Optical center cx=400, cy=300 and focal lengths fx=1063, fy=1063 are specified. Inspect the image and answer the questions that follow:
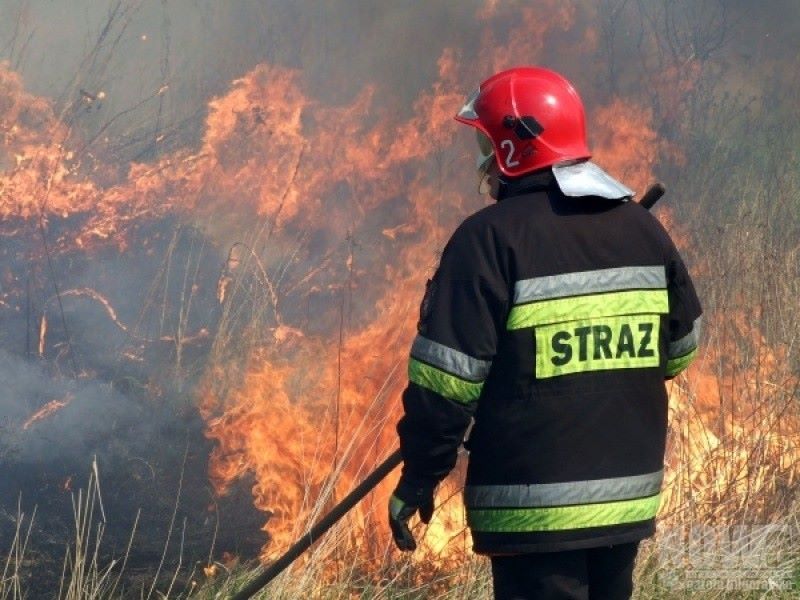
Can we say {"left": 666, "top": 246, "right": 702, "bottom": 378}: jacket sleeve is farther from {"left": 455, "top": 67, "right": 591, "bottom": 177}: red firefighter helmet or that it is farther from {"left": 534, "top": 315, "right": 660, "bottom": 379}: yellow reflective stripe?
{"left": 455, "top": 67, "right": 591, "bottom": 177}: red firefighter helmet

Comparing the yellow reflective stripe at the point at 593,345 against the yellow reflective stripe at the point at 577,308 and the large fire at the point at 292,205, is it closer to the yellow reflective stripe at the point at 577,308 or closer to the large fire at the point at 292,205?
the yellow reflective stripe at the point at 577,308

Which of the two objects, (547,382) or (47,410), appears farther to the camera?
(47,410)

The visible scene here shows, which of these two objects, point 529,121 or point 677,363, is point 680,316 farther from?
point 529,121

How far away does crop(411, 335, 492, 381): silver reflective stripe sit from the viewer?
2.52 m

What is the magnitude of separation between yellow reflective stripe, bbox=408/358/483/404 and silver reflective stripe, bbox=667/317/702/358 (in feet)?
2.21

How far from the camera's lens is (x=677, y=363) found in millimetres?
2990

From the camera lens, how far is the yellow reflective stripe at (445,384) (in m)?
2.53

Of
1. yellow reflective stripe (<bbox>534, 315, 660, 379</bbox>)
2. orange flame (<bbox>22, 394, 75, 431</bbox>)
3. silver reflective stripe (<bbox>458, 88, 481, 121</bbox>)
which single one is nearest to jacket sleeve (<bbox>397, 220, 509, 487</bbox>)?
yellow reflective stripe (<bbox>534, 315, 660, 379</bbox>)

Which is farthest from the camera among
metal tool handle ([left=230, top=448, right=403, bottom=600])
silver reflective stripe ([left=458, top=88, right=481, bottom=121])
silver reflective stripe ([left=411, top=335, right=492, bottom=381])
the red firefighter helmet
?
metal tool handle ([left=230, top=448, right=403, bottom=600])

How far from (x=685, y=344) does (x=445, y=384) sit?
797 mm

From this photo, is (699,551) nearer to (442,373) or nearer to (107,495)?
(442,373)

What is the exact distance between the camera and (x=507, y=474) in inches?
102

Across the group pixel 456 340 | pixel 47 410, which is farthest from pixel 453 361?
pixel 47 410

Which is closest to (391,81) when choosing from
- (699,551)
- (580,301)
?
(699,551)
